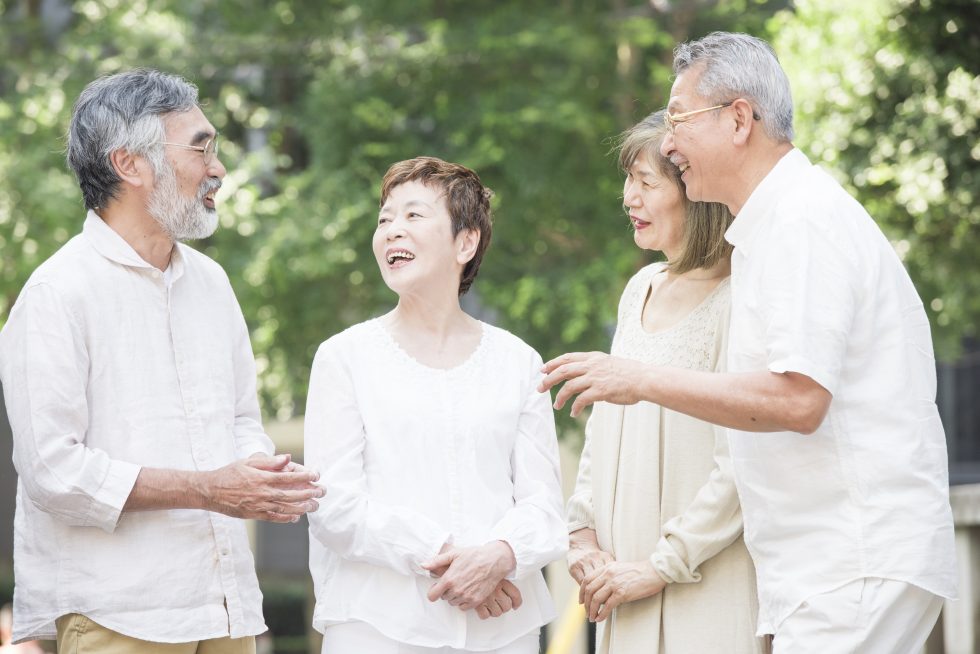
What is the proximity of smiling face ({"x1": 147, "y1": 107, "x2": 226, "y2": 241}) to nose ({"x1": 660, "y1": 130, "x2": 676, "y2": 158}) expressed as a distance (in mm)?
1237

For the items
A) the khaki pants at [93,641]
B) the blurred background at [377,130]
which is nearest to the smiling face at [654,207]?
the khaki pants at [93,641]

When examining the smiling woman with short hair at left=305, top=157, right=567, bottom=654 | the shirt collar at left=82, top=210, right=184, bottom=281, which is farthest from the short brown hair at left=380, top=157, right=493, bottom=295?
the shirt collar at left=82, top=210, right=184, bottom=281

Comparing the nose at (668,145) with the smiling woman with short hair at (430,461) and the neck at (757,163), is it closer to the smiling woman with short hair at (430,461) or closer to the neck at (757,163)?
the neck at (757,163)

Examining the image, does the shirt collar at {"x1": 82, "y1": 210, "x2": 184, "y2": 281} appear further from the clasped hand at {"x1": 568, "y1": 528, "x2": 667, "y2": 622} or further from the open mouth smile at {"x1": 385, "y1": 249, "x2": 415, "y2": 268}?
the clasped hand at {"x1": 568, "y1": 528, "x2": 667, "y2": 622}

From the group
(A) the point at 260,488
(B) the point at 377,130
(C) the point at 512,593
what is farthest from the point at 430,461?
(B) the point at 377,130

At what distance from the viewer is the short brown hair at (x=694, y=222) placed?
363 centimetres

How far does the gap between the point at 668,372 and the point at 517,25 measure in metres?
7.00

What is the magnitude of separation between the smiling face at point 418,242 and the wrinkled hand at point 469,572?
731 mm

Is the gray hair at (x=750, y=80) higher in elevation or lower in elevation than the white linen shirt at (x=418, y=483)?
higher

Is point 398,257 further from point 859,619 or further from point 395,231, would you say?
point 859,619

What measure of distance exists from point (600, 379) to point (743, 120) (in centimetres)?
73

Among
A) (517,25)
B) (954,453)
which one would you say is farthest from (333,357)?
(954,453)

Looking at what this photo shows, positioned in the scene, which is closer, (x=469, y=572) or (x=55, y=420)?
(x=55, y=420)

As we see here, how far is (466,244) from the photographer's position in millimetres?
3820
